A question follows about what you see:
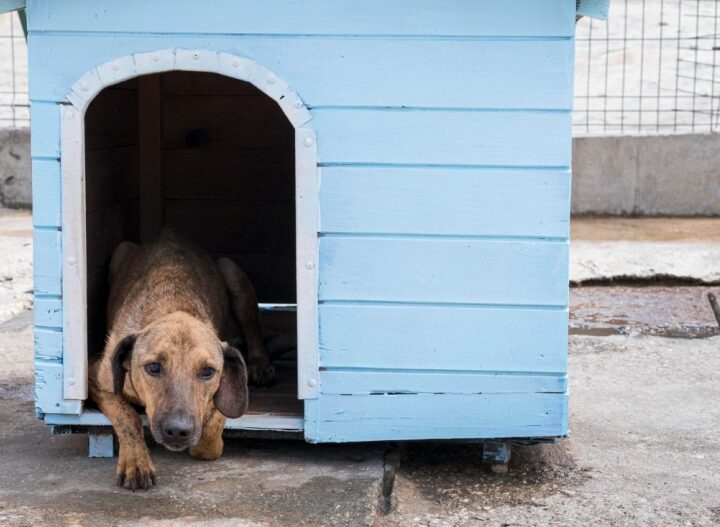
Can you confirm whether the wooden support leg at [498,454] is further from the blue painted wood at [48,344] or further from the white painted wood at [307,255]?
the blue painted wood at [48,344]

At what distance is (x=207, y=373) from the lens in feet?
14.2

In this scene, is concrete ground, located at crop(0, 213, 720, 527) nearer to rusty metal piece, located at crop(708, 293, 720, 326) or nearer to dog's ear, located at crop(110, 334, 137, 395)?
dog's ear, located at crop(110, 334, 137, 395)

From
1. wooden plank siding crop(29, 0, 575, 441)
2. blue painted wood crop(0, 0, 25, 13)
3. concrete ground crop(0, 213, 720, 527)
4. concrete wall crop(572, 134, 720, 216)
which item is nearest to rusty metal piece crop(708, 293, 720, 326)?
concrete ground crop(0, 213, 720, 527)

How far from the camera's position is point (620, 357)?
6.80 metres

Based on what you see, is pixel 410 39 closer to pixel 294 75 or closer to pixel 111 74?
pixel 294 75

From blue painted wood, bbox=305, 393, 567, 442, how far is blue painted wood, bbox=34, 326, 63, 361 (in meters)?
1.01

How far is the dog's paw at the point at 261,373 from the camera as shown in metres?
5.60

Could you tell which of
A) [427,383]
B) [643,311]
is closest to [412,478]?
[427,383]

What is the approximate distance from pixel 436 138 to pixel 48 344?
1733 mm

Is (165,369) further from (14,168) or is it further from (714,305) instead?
(14,168)

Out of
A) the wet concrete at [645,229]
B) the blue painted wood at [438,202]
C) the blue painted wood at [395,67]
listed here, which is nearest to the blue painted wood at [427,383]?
the blue painted wood at [438,202]

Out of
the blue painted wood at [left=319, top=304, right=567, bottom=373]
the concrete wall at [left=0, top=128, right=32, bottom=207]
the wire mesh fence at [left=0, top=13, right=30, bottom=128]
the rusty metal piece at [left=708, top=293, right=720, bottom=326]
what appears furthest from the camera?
the wire mesh fence at [left=0, top=13, right=30, bottom=128]

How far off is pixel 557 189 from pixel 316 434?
135 cm

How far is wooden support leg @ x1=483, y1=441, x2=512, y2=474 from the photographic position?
184 inches
